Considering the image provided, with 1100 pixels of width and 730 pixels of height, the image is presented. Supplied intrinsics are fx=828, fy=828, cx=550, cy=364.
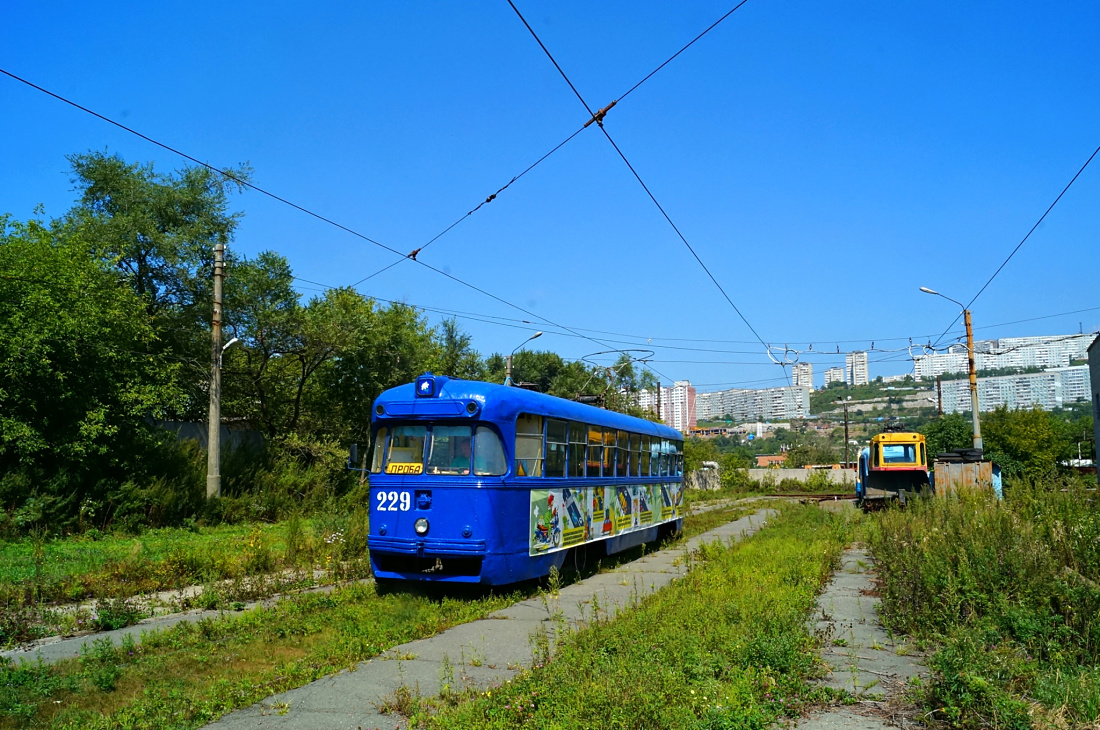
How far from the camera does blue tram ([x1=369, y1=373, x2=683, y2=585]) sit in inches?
447

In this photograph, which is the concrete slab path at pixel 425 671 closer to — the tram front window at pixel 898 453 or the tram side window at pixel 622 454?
the tram side window at pixel 622 454

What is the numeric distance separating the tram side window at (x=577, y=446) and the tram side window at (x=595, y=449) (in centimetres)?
27

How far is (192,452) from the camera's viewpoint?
23.6 m

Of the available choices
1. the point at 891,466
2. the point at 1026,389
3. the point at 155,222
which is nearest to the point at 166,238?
the point at 155,222

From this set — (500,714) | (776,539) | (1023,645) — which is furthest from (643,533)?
(500,714)

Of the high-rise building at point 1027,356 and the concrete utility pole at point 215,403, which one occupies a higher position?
the high-rise building at point 1027,356

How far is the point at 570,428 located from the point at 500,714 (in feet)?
27.6

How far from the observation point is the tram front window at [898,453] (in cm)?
3328

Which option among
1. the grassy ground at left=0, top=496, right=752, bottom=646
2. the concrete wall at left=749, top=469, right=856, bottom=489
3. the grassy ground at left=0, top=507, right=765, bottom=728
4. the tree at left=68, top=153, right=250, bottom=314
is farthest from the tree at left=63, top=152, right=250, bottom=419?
the concrete wall at left=749, top=469, right=856, bottom=489

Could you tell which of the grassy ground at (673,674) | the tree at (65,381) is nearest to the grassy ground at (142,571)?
the tree at (65,381)

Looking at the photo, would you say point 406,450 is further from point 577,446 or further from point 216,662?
point 216,662

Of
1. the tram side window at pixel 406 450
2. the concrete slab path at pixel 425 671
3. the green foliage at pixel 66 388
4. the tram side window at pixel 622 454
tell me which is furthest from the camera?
the green foliage at pixel 66 388

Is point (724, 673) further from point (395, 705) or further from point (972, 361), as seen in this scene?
point (972, 361)

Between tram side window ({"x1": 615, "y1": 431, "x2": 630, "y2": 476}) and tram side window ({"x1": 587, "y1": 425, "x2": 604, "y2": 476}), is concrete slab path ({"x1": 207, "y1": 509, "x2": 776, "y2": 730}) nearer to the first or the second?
tram side window ({"x1": 587, "y1": 425, "x2": 604, "y2": 476})
